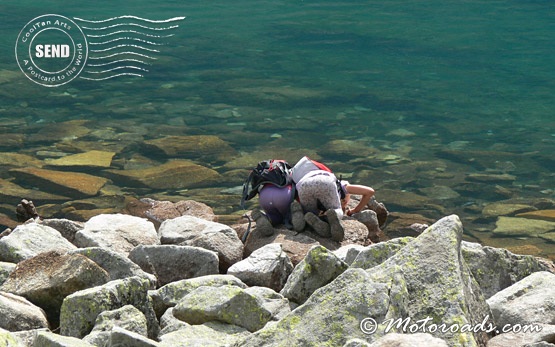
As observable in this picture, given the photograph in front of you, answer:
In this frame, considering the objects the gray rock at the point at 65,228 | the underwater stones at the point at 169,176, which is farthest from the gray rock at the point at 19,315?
the underwater stones at the point at 169,176

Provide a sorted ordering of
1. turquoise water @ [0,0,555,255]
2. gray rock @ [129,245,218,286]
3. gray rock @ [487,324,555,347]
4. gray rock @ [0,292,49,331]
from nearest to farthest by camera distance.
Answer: gray rock @ [487,324,555,347] < gray rock @ [0,292,49,331] < gray rock @ [129,245,218,286] < turquoise water @ [0,0,555,255]

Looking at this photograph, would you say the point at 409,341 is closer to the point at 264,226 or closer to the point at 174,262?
the point at 174,262

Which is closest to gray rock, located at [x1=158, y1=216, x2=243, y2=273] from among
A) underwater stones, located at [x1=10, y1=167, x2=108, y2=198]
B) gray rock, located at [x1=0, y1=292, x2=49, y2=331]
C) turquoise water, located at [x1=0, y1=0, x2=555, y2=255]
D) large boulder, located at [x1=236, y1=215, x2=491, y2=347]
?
gray rock, located at [x1=0, y1=292, x2=49, y2=331]

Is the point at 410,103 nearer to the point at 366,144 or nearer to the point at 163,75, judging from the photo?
the point at 366,144

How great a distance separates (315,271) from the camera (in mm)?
5477

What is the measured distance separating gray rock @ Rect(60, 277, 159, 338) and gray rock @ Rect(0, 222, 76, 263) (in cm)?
171

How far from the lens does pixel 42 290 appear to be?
565cm

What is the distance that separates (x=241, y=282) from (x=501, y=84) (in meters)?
19.1

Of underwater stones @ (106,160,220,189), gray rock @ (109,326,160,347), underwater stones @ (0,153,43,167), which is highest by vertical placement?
gray rock @ (109,326,160,347)

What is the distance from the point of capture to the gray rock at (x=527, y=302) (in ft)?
16.6

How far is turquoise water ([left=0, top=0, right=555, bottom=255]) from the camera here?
1571 centimetres

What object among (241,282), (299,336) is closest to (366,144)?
(241,282)

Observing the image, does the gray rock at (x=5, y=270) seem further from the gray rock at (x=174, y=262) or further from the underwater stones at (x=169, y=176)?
the underwater stones at (x=169, y=176)

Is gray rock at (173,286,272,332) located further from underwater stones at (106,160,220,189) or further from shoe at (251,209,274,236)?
underwater stones at (106,160,220,189)
